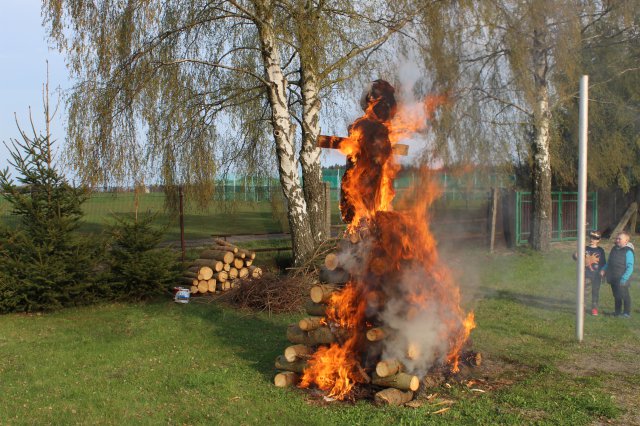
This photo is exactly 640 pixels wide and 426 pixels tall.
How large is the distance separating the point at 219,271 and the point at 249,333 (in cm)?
324

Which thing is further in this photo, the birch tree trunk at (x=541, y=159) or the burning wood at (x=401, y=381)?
the birch tree trunk at (x=541, y=159)

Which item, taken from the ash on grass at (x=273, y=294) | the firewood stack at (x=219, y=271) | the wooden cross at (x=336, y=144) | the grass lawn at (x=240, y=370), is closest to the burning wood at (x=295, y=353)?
the grass lawn at (x=240, y=370)

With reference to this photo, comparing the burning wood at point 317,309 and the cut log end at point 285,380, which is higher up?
the burning wood at point 317,309

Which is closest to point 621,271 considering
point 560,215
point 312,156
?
point 312,156

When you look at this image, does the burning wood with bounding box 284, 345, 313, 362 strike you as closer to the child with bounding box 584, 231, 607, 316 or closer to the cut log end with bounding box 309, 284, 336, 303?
the cut log end with bounding box 309, 284, 336, 303

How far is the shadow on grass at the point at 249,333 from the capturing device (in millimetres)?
7430

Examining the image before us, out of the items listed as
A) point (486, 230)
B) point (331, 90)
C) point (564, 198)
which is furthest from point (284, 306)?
point (564, 198)

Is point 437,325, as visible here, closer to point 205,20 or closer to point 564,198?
point 205,20

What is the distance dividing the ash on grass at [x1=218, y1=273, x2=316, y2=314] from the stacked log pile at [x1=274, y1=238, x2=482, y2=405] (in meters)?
3.43

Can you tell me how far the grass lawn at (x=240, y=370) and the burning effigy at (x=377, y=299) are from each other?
32 centimetres

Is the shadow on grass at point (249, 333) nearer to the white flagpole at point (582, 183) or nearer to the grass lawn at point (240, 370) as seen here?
the grass lawn at point (240, 370)

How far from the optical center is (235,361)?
734 cm

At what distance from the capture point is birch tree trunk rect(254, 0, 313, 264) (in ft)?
35.8

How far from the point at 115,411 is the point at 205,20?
7.68 metres
